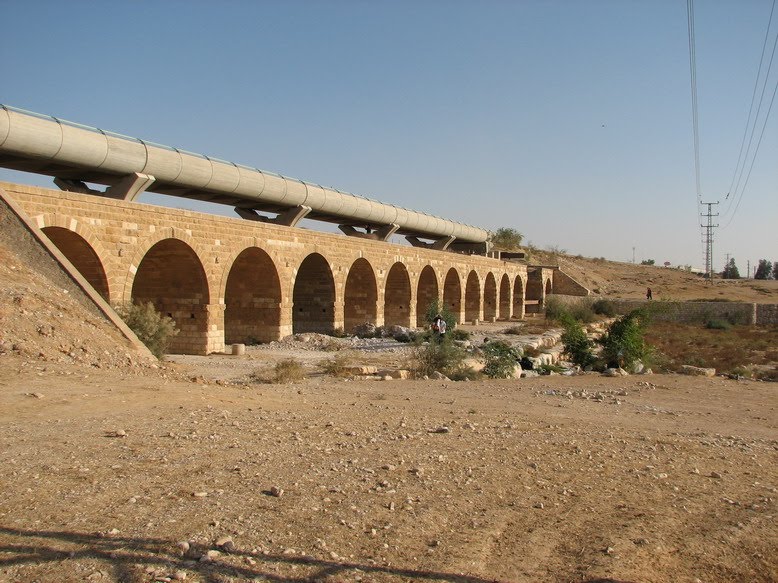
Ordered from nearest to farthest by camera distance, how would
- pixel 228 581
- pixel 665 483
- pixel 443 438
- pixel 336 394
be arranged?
1. pixel 228 581
2. pixel 665 483
3. pixel 443 438
4. pixel 336 394

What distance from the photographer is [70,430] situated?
221 inches

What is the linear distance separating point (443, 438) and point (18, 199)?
8.19 m

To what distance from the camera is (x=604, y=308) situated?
1612 inches

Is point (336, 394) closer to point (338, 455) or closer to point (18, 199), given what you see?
point (338, 455)

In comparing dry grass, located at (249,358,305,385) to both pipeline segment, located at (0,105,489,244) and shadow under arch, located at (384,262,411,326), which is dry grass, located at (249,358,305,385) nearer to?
pipeline segment, located at (0,105,489,244)

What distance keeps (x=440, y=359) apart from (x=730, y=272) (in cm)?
9058

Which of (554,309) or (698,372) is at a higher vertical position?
(554,309)

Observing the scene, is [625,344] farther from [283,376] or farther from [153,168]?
[153,168]

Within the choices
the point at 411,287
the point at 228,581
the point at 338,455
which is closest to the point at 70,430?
the point at 338,455

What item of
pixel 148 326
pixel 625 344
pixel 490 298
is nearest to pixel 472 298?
pixel 490 298

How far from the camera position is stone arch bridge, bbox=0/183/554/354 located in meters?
12.6

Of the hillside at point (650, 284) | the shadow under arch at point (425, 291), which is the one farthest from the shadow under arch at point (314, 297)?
the hillside at point (650, 284)

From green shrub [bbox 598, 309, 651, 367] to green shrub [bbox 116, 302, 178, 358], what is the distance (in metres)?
9.72

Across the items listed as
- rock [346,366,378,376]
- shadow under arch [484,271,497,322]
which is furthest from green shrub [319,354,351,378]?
shadow under arch [484,271,497,322]
